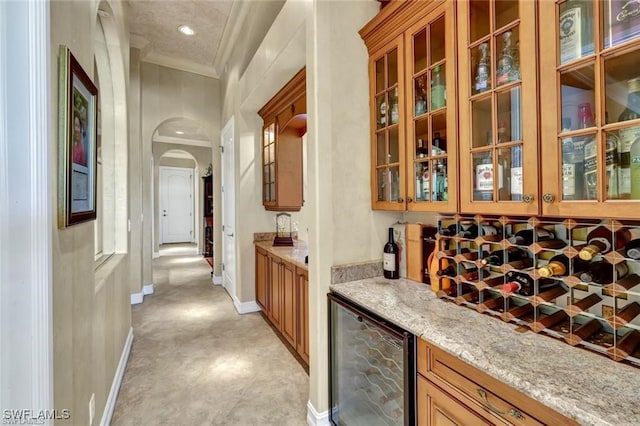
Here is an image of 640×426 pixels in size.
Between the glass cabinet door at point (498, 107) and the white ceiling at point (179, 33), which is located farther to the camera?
the white ceiling at point (179, 33)

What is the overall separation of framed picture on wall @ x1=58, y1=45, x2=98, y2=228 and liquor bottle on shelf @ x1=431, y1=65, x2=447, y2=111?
1.55m

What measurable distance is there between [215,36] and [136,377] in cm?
410

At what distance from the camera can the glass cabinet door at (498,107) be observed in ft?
3.47

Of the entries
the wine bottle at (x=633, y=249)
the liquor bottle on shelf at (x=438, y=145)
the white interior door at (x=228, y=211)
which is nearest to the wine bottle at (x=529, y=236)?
the wine bottle at (x=633, y=249)

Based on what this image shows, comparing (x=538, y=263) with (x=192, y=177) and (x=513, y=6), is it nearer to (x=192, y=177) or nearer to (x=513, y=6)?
(x=513, y=6)

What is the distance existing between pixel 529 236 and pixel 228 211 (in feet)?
12.6

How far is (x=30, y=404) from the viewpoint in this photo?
2.95 ft

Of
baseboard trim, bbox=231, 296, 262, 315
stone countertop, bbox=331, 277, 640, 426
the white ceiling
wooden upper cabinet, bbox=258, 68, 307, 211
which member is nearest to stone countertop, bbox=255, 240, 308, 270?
wooden upper cabinet, bbox=258, 68, 307, 211

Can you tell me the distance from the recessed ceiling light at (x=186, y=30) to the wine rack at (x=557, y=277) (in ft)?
13.5

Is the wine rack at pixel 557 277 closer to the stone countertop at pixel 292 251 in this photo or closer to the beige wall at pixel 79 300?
the stone countertop at pixel 292 251

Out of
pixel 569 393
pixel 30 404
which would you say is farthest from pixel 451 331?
pixel 30 404

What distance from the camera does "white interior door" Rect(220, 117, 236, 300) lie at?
13.3ft

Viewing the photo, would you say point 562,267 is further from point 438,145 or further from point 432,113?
point 432,113

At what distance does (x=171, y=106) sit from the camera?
15.4ft
